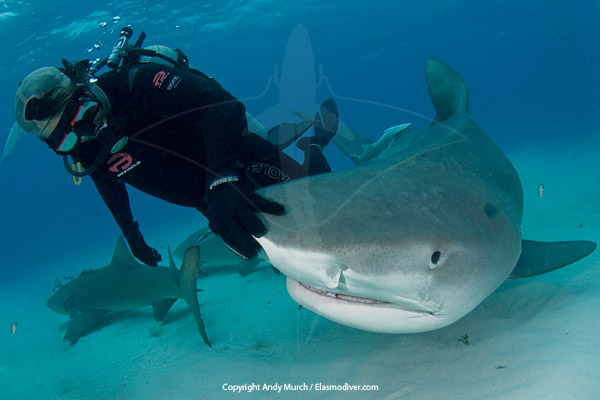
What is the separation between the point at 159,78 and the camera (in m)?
3.21

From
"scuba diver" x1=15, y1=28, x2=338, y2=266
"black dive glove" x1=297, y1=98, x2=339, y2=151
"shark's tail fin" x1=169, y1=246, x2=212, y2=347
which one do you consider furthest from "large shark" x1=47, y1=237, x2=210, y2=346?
"black dive glove" x1=297, y1=98, x2=339, y2=151

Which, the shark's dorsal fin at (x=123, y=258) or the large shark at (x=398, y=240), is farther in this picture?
the shark's dorsal fin at (x=123, y=258)

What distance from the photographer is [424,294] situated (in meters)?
1.96

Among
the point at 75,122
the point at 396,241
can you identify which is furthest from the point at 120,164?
the point at 396,241

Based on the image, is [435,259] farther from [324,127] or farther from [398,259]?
[324,127]

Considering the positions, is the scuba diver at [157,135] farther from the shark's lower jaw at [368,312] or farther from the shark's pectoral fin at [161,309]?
the shark's pectoral fin at [161,309]

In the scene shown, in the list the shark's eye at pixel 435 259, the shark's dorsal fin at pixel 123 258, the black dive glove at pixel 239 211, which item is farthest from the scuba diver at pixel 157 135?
the shark's dorsal fin at pixel 123 258

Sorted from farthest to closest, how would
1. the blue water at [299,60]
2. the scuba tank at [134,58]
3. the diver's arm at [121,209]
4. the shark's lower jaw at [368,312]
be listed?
the blue water at [299,60], the diver's arm at [121,209], the scuba tank at [134,58], the shark's lower jaw at [368,312]

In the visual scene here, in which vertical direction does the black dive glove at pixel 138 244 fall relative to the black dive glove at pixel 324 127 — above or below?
below

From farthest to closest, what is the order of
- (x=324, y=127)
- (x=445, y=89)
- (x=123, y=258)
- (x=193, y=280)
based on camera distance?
(x=123, y=258)
(x=324, y=127)
(x=445, y=89)
(x=193, y=280)

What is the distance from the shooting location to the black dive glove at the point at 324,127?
15.7ft

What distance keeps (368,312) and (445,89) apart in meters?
3.37

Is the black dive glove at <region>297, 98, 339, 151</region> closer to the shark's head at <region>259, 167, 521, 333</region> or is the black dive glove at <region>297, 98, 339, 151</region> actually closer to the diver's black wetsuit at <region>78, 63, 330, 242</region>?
the diver's black wetsuit at <region>78, 63, 330, 242</region>

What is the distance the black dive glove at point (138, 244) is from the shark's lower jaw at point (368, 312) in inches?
106
